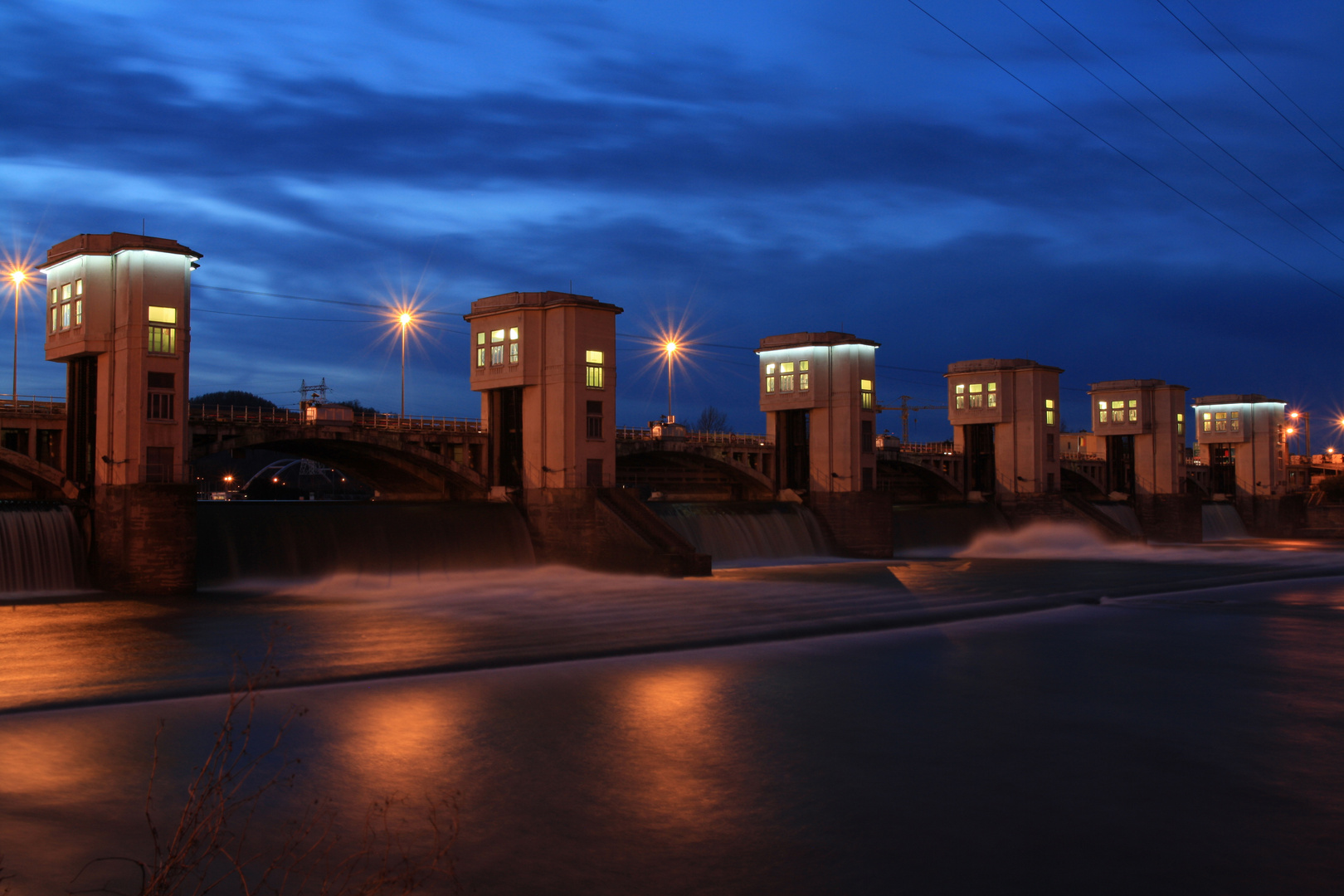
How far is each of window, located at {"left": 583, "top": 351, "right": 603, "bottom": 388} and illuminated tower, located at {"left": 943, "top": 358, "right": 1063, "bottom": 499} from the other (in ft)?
116

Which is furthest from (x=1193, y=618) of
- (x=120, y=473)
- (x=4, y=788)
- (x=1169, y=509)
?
(x=1169, y=509)

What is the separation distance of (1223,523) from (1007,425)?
32303mm

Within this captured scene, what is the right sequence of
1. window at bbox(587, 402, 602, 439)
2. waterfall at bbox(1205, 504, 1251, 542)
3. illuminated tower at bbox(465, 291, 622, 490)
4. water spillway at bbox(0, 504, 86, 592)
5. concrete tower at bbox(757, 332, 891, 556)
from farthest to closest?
waterfall at bbox(1205, 504, 1251, 542) → concrete tower at bbox(757, 332, 891, 556) → window at bbox(587, 402, 602, 439) → illuminated tower at bbox(465, 291, 622, 490) → water spillway at bbox(0, 504, 86, 592)

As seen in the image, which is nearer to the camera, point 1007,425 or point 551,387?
point 551,387

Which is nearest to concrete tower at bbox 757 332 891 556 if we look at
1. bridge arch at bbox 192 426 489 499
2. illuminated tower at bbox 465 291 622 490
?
illuminated tower at bbox 465 291 622 490

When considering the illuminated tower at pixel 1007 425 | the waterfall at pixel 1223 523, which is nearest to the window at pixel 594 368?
the illuminated tower at pixel 1007 425

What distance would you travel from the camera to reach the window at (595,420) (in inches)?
1789

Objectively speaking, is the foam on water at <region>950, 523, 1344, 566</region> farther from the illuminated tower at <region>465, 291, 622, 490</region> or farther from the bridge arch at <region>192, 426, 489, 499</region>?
the bridge arch at <region>192, 426, 489, 499</region>

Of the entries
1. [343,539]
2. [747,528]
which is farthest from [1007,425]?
[343,539]

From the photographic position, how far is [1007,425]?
72188mm

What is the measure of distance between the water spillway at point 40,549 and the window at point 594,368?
19.6 m

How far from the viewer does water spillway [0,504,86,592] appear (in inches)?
1266

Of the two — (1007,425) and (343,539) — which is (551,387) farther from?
→ (1007,425)

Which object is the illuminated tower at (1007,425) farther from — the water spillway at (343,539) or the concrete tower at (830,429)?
the water spillway at (343,539)
